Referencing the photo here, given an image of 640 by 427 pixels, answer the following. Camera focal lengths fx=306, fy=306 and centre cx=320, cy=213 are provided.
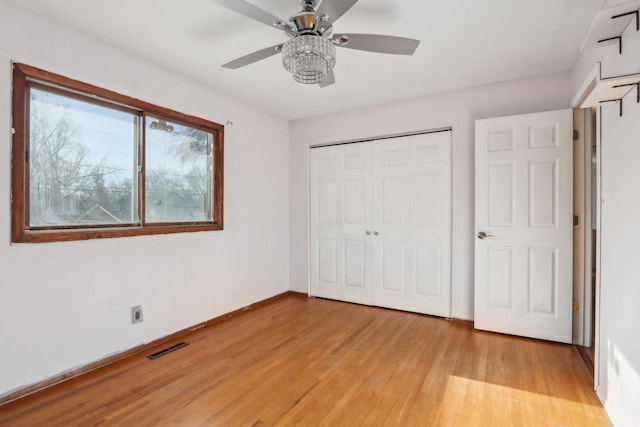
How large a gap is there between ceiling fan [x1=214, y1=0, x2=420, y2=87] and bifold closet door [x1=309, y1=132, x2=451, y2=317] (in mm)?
1849

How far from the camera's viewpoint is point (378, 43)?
181 centimetres

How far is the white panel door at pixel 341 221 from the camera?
388 centimetres

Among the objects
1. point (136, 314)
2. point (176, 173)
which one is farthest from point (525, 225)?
point (136, 314)

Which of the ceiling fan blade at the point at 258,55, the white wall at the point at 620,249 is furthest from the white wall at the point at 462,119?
the ceiling fan blade at the point at 258,55

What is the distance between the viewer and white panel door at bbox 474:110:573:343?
2.70m

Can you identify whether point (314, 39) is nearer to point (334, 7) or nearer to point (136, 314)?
point (334, 7)

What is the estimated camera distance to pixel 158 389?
2.04 metres

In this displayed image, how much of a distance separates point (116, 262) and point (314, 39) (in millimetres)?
2205

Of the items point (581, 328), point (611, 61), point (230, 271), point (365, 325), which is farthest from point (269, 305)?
point (611, 61)

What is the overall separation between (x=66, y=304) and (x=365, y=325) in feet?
8.31

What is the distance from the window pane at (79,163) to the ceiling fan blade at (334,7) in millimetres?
1928

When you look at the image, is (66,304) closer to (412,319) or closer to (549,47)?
(412,319)

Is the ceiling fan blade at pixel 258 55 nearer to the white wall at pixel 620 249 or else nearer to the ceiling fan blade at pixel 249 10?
the ceiling fan blade at pixel 249 10

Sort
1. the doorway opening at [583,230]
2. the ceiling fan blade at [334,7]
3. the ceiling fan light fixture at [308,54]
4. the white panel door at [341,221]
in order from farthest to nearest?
the white panel door at [341,221], the doorway opening at [583,230], the ceiling fan light fixture at [308,54], the ceiling fan blade at [334,7]
